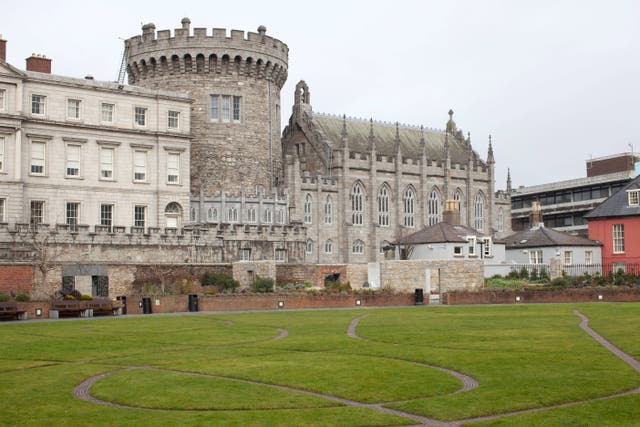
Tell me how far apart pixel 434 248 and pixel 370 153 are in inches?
876

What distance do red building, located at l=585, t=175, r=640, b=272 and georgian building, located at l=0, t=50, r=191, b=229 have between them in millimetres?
29461

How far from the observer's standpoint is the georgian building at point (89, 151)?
58500 mm

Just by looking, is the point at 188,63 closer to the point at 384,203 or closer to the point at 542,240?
the point at 384,203

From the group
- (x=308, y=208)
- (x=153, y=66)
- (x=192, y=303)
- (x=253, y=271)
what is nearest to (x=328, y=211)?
(x=308, y=208)

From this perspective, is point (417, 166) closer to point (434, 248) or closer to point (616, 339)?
point (434, 248)

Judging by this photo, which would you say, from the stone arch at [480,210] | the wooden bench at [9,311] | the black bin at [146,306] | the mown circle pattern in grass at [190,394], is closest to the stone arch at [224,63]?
the black bin at [146,306]

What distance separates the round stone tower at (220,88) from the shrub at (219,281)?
49.3 feet

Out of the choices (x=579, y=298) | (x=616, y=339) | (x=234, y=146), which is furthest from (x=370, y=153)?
(x=616, y=339)

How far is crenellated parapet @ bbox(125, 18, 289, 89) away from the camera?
71562mm

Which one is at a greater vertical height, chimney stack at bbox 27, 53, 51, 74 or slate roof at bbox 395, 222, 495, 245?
chimney stack at bbox 27, 53, 51, 74

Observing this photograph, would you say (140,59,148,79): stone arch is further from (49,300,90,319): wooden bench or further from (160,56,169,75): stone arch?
(49,300,90,319): wooden bench

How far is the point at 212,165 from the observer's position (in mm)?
71438

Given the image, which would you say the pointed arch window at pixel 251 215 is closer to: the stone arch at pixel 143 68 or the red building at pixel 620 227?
the stone arch at pixel 143 68

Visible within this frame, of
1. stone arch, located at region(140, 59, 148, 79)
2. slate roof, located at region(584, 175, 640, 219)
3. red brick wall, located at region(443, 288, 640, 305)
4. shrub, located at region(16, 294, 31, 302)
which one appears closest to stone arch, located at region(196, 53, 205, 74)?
stone arch, located at region(140, 59, 148, 79)
